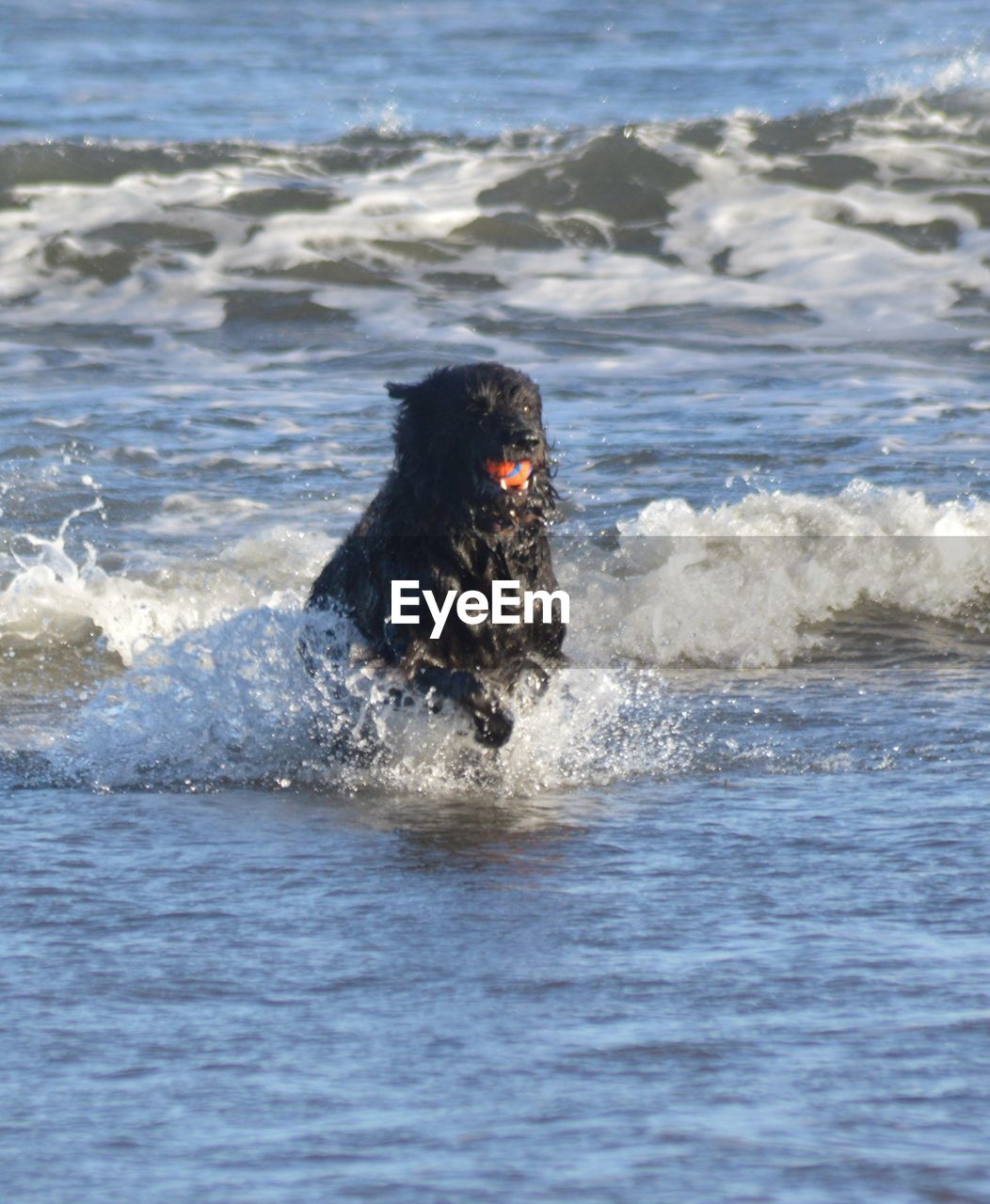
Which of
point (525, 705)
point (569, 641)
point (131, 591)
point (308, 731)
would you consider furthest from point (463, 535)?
point (131, 591)

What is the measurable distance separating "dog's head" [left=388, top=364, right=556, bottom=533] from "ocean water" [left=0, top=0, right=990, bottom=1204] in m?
0.68

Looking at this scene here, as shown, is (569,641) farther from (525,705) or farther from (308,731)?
(308,731)

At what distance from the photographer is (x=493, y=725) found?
593 centimetres

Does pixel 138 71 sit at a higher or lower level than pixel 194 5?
lower

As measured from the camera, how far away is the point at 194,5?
2672 cm

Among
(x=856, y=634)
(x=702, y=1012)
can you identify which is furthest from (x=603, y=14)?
(x=702, y=1012)

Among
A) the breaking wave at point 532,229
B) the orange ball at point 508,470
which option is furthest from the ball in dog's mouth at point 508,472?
the breaking wave at point 532,229

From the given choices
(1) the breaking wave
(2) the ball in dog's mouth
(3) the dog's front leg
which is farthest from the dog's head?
(1) the breaking wave

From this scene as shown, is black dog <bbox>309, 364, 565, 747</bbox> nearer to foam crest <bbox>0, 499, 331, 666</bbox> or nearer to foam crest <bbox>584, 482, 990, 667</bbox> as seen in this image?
foam crest <bbox>0, 499, 331, 666</bbox>

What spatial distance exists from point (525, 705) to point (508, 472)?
84 cm

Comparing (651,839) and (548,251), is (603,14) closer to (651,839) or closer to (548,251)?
(548,251)

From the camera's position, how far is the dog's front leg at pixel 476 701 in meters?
5.92

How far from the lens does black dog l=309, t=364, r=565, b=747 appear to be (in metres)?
5.68

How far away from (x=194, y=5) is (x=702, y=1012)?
24.9m
